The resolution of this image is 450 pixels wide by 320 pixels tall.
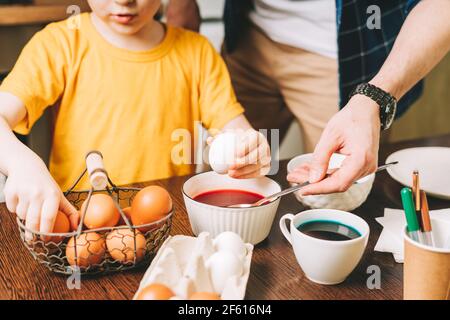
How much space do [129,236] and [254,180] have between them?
333 millimetres

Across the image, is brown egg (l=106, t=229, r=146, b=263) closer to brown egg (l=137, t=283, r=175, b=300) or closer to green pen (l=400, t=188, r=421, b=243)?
brown egg (l=137, t=283, r=175, b=300)

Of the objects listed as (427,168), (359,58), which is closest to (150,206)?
(427,168)

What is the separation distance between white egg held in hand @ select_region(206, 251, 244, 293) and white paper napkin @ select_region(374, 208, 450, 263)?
33 centimetres

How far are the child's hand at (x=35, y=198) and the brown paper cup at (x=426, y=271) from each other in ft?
1.86

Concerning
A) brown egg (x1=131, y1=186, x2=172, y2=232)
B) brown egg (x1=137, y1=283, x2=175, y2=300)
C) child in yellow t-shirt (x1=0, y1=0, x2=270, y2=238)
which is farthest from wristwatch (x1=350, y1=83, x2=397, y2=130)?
brown egg (x1=137, y1=283, x2=175, y2=300)

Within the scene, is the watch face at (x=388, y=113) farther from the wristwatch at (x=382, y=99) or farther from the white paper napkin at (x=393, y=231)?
the white paper napkin at (x=393, y=231)

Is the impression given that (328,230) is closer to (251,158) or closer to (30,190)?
(251,158)

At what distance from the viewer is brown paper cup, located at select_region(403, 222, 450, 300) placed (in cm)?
74

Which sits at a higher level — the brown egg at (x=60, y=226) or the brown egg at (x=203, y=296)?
the brown egg at (x=60, y=226)

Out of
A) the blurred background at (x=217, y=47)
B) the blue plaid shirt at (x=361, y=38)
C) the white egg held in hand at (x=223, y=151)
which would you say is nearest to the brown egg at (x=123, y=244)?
the white egg held in hand at (x=223, y=151)

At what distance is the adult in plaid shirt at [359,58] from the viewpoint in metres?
1.05

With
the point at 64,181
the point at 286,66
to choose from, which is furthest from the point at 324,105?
the point at 64,181

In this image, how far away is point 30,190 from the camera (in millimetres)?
893

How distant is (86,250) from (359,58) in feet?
4.00
